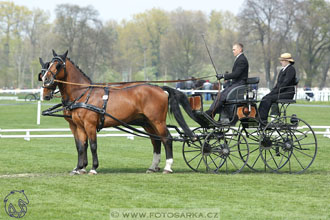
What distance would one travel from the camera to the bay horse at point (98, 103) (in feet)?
36.9

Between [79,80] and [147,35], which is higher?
[147,35]

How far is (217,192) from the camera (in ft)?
30.1

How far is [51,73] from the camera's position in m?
11.2

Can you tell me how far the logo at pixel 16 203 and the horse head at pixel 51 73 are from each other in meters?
2.76

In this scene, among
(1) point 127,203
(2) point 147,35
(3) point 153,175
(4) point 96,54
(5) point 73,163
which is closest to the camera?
(1) point 127,203

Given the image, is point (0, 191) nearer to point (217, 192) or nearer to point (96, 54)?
point (217, 192)

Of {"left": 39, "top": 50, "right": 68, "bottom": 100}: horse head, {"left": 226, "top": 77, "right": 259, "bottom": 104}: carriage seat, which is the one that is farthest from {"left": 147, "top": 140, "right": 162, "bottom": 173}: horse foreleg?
{"left": 39, "top": 50, "right": 68, "bottom": 100}: horse head

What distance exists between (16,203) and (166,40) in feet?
246

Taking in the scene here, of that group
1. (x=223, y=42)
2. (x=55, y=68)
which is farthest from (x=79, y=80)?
(x=223, y=42)

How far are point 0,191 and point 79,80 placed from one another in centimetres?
310

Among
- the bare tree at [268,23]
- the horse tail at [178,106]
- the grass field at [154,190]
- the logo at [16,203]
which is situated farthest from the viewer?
the bare tree at [268,23]

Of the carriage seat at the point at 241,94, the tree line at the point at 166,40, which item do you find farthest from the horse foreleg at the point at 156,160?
the tree line at the point at 166,40

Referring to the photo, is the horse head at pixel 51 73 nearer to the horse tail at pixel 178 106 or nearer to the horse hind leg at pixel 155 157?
the horse hind leg at pixel 155 157

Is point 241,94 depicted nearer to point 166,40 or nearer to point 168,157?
point 168,157
